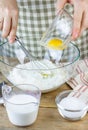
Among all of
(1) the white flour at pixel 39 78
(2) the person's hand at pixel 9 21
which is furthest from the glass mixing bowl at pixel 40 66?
(2) the person's hand at pixel 9 21

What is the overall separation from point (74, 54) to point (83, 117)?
29 centimetres

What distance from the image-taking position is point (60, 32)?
1.22 metres

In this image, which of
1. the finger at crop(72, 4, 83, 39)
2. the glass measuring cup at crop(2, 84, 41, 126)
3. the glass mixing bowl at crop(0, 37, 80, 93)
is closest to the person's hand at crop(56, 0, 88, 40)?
the finger at crop(72, 4, 83, 39)

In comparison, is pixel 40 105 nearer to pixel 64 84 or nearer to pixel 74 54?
pixel 64 84

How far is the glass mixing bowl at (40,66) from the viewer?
1197 millimetres

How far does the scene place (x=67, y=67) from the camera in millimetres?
1217

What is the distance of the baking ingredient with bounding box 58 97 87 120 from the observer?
1.10 meters

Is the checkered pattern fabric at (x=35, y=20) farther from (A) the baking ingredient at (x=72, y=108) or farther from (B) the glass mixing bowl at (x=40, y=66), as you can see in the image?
(A) the baking ingredient at (x=72, y=108)

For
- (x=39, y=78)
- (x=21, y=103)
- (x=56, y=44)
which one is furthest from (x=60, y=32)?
(x=21, y=103)

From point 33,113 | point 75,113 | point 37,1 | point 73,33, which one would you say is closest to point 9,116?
point 33,113

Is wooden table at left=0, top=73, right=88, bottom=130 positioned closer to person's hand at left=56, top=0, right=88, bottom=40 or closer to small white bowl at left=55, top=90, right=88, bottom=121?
small white bowl at left=55, top=90, right=88, bottom=121

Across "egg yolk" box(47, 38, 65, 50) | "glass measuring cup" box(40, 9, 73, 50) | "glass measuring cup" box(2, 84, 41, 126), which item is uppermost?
"glass measuring cup" box(40, 9, 73, 50)

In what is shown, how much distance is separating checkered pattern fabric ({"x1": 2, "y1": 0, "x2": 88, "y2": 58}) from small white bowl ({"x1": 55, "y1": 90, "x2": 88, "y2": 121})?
18.5 inches

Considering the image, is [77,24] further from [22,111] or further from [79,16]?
[22,111]
